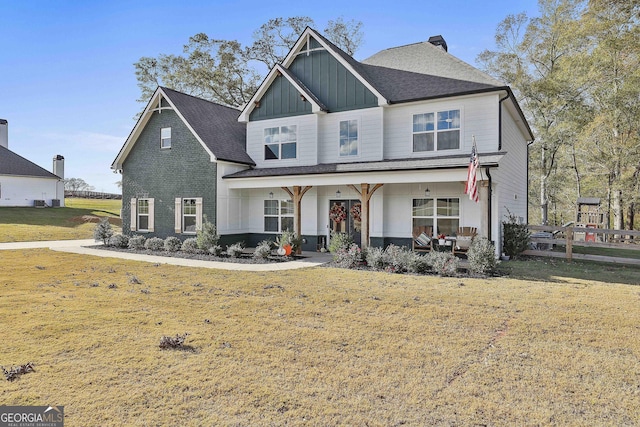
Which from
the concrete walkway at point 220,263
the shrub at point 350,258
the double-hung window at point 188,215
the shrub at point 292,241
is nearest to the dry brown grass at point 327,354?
the concrete walkway at point 220,263

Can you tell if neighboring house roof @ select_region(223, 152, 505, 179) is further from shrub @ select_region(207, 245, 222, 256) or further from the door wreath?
shrub @ select_region(207, 245, 222, 256)

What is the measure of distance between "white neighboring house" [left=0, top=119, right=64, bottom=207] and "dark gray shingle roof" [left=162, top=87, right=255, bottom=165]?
84.5 ft

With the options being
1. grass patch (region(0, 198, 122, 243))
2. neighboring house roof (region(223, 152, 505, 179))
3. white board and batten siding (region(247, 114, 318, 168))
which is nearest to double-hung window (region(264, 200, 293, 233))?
neighboring house roof (region(223, 152, 505, 179))

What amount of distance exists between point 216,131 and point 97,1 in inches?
290

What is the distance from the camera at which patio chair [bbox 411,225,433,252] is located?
1330cm

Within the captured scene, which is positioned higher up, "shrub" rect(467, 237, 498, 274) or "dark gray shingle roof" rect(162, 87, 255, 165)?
"dark gray shingle roof" rect(162, 87, 255, 165)

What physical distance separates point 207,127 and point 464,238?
479 inches

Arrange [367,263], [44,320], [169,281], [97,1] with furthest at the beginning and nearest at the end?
[367,263] < [97,1] < [169,281] < [44,320]

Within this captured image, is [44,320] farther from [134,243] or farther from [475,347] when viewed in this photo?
[134,243]

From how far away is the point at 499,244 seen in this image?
43.4ft

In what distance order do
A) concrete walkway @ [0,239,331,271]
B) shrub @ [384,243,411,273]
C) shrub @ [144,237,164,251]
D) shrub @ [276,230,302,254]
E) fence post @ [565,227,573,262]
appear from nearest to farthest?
shrub @ [384,243,411,273] < concrete walkway @ [0,239,331,271] < fence post @ [565,227,573,262] < shrub @ [276,230,302,254] < shrub @ [144,237,164,251]

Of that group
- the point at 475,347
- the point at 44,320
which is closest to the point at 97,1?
the point at 44,320

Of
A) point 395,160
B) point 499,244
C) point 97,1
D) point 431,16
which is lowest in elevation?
point 499,244

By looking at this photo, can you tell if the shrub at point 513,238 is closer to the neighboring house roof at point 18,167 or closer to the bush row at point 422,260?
the bush row at point 422,260
